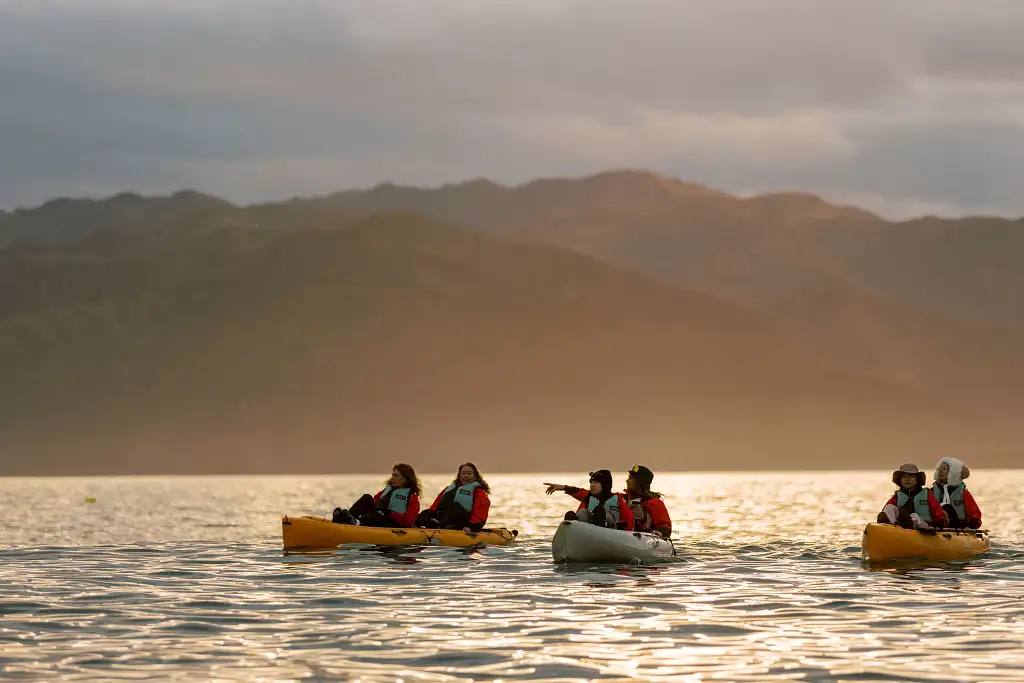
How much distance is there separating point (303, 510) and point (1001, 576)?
55644 millimetres

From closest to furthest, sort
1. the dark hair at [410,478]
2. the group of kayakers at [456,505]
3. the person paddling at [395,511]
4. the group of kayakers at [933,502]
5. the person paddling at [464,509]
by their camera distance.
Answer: the group of kayakers at [933,502] < the group of kayakers at [456,505] < the dark hair at [410,478] < the person paddling at [395,511] < the person paddling at [464,509]

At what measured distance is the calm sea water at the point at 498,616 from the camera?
1778cm

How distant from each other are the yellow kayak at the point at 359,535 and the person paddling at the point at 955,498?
1082cm

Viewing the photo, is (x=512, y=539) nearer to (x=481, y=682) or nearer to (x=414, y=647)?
(x=414, y=647)

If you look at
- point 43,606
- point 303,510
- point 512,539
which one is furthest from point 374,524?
point 303,510

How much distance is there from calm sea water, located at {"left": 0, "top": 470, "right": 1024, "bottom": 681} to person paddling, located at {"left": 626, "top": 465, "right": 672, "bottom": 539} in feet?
4.20

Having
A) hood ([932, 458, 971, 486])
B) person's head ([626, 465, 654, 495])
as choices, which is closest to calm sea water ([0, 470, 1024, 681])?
hood ([932, 458, 971, 486])

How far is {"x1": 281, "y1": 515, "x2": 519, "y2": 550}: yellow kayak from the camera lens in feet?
116

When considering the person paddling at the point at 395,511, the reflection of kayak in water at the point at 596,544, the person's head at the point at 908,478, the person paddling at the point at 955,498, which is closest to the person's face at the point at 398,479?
the person paddling at the point at 395,511

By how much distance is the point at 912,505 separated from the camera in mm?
34125

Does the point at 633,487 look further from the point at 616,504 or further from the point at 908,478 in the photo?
the point at 908,478

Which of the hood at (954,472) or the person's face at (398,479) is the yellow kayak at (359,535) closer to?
the person's face at (398,479)

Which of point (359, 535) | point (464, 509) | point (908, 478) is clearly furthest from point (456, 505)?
point (908, 478)

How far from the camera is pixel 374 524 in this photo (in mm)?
36562
